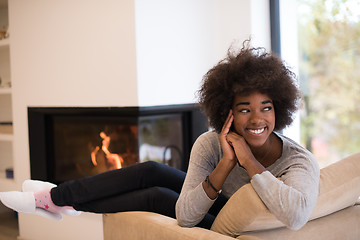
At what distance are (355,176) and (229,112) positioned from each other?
1.65ft

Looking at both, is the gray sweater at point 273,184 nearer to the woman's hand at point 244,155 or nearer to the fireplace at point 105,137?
the woman's hand at point 244,155

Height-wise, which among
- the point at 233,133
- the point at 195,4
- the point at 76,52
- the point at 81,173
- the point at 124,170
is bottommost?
the point at 81,173

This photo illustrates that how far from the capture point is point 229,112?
5.40ft

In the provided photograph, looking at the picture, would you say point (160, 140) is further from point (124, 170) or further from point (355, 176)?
point (355, 176)

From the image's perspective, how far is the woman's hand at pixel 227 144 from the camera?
1568mm

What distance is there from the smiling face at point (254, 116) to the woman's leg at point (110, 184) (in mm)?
483

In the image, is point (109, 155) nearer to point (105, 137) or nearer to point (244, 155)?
point (105, 137)

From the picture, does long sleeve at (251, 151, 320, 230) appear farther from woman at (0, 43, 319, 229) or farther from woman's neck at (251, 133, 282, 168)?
woman's neck at (251, 133, 282, 168)

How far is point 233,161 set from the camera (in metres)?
1.57

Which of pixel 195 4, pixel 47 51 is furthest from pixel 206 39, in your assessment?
pixel 47 51

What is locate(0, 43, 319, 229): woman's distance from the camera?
1460 millimetres

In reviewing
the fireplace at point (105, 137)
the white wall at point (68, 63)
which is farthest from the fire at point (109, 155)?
the white wall at point (68, 63)

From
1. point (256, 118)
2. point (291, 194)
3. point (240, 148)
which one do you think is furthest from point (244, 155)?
point (291, 194)

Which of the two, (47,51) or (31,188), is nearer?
(31,188)
